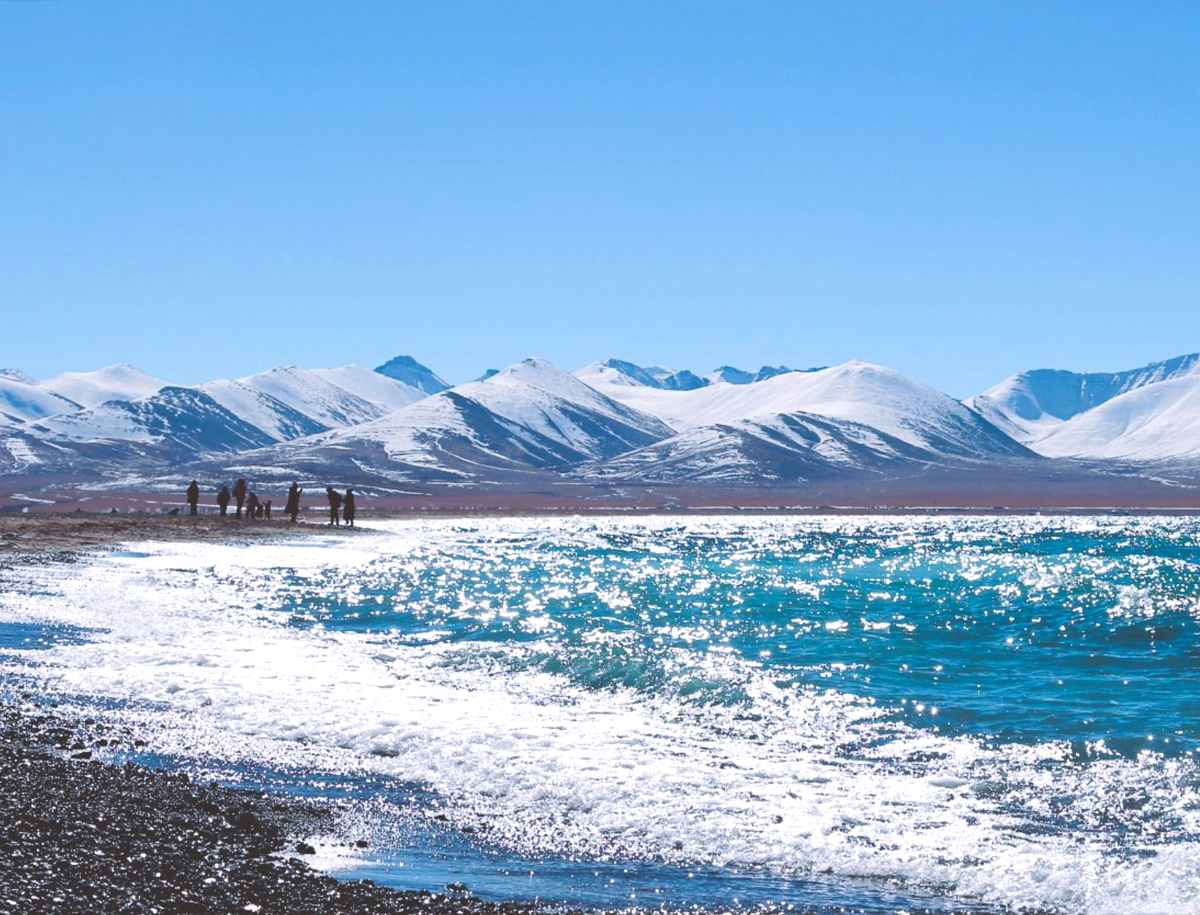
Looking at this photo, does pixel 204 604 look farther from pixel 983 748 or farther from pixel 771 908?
pixel 771 908

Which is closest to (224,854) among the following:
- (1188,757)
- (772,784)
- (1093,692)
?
(772,784)

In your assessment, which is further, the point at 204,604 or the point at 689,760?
the point at 204,604

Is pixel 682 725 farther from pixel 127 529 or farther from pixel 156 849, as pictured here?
pixel 127 529

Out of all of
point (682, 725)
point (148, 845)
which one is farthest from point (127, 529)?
point (148, 845)

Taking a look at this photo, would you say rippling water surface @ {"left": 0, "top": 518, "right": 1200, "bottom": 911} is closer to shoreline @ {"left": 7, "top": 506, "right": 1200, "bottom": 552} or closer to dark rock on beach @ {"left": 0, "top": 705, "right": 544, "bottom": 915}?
dark rock on beach @ {"left": 0, "top": 705, "right": 544, "bottom": 915}

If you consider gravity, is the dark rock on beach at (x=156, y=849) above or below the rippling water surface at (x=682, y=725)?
above

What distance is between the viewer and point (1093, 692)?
68.2 ft

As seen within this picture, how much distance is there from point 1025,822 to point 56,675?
13.6m

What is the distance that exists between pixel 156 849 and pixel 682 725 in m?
8.68

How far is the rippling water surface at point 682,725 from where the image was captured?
10.5 metres

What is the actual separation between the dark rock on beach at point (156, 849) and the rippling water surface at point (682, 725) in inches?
25.5

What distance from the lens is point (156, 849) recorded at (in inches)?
381

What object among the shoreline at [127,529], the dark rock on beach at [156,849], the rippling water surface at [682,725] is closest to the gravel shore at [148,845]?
the dark rock on beach at [156,849]

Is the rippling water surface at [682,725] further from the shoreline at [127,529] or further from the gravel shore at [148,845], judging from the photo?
the shoreline at [127,529]
